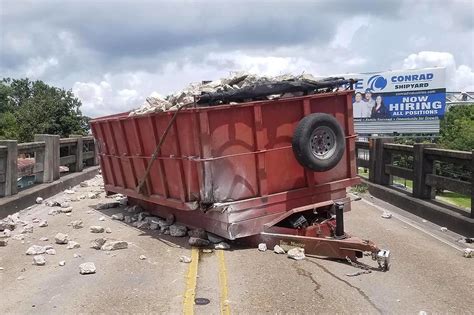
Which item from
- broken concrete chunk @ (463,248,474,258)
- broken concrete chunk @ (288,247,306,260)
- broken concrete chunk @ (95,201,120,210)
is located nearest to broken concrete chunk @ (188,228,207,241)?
broken concrete chunk @ (288,247,306,260)

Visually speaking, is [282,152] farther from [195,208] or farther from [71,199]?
[71,199]

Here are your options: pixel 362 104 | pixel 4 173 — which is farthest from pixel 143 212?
pixel 362 104

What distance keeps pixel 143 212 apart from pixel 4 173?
9.83 ft

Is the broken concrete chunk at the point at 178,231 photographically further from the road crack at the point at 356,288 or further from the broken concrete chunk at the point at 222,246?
the road crack at the point at 356,288

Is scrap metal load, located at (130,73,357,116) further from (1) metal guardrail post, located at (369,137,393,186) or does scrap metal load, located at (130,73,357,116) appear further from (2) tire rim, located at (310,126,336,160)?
(1) metal guardrail post, located at (369,137,393,186)

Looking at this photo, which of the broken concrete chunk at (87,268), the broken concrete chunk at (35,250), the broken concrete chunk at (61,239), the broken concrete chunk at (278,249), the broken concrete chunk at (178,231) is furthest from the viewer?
the broken concrete chunk at (178,231)

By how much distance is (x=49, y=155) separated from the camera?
14.6m

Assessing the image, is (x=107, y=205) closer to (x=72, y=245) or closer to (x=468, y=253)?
(x=72, y=245)

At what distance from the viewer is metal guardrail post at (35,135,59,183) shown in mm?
14453

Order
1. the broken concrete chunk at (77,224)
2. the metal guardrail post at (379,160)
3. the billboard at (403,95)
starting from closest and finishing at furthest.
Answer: the broken concrete chunk at (77,224) < the metal guardrail post at (379,160) < the billboard at (403,95)

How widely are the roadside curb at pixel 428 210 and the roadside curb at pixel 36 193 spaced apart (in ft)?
26.2

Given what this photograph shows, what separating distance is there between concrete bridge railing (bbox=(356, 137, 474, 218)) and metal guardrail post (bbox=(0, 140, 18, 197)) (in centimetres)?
822

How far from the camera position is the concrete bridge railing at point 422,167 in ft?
31.5

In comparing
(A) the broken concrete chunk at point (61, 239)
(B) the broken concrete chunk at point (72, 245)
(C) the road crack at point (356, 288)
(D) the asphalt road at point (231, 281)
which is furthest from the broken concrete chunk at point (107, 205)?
(C) the road crack at point (356, 288)
